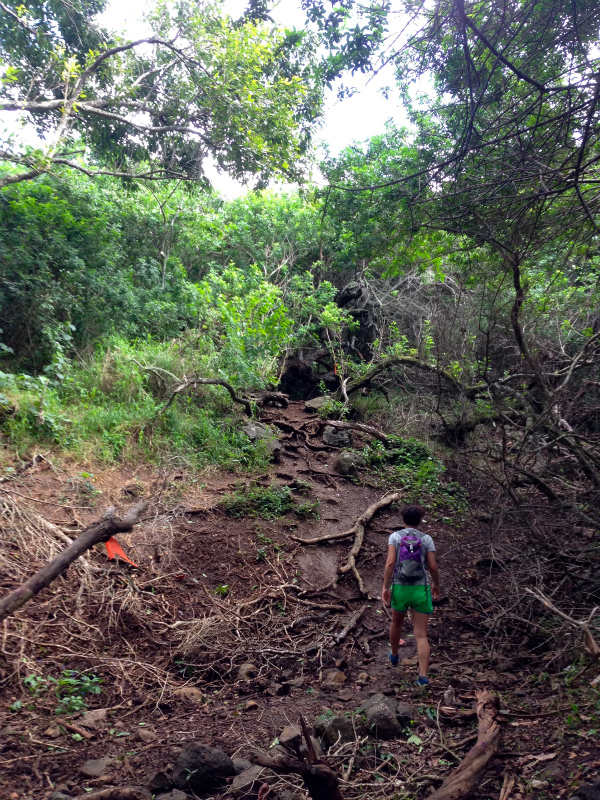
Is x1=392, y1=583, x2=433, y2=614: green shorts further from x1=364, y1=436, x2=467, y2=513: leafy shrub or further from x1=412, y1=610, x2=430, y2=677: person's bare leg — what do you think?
x1=364, y1=436, x2=467, y2=513: leafy shrub

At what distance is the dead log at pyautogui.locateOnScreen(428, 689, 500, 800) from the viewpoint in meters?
2.41

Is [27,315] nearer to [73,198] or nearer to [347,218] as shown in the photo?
[73,198]

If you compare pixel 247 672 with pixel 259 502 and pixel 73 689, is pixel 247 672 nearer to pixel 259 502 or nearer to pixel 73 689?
pixel 73 689

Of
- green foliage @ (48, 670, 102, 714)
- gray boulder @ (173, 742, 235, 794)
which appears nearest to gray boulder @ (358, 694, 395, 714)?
gray boulder @ (173, 742, 235, 794)

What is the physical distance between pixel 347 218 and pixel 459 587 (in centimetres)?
508

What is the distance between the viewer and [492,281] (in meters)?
6.99

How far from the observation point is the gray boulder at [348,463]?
8.95 meters

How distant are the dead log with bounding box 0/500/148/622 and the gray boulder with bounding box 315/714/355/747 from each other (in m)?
1.77

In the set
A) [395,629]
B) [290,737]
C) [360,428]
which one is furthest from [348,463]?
[290,737]

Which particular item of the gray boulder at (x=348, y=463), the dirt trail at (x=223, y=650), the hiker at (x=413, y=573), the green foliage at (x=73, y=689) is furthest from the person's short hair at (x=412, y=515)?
the gray boulder at (x=348, y=463)

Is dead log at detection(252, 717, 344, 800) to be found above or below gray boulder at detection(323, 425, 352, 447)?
below

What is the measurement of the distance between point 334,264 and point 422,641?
11470 millimetres

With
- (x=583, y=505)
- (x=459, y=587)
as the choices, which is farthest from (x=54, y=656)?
(x=583, y=505)

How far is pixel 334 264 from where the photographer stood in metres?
14.0
